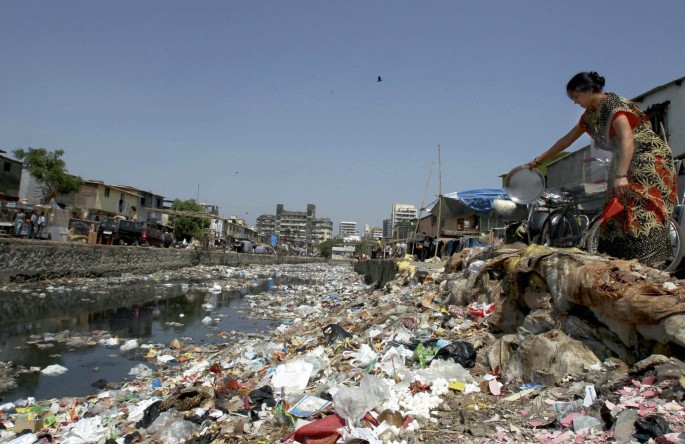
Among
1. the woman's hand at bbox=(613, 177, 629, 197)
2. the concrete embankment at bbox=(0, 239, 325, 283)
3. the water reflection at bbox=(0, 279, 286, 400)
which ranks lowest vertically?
the water reflection at bbox=(0, 279, 286, 400)

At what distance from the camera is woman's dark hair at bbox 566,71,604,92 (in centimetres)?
262

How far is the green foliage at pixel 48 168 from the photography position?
2820 centimetres

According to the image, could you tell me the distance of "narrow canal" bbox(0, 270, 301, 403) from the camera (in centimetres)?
492

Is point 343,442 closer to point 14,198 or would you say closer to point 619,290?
point 619,290

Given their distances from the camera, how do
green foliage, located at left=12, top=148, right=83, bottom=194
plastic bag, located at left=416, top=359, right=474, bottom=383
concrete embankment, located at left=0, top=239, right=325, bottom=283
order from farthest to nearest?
green foliage, located at left=12, top=148, right=83, bottom=194 → concrete embankment, located at left=0, top=239, right=325, bottom=283 → plastic bag, located at left=416, top=359, right=474, bottom=383

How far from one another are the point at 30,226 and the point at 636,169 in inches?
746

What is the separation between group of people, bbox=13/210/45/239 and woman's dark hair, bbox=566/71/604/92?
18.5m

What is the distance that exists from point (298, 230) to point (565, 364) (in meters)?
144

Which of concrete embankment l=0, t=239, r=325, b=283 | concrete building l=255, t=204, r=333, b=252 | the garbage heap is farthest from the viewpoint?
concrete building l=255, t=204, r=333, b=252

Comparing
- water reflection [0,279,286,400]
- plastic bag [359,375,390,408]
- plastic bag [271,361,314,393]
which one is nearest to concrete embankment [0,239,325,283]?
water reflection [0,279,286,400]

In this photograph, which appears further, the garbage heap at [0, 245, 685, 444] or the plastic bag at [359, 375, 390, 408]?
the plastic bag at [359, 375, 390, 408]

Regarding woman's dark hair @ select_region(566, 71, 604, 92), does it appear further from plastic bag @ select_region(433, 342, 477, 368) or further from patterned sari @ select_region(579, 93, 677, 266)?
plastic bag @ select_region(433, 342, 477, 368)

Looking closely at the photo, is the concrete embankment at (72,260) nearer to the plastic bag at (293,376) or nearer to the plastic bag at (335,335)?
the plastic bag at (335,335)

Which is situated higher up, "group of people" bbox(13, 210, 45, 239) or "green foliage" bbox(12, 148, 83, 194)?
"green foliage" bbox(12, 148, 83, 194)
